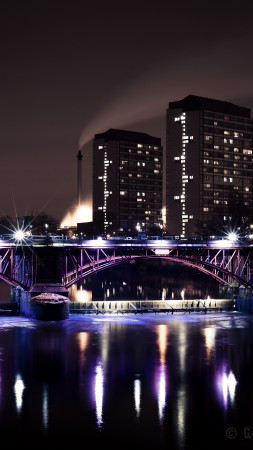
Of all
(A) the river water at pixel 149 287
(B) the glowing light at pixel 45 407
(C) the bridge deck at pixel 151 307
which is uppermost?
(A) the river water at pixel 149 287

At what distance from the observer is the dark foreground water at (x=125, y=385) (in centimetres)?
4262

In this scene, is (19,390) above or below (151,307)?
below

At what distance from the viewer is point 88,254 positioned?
10244 cm

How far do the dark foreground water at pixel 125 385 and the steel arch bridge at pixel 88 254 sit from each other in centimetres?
851

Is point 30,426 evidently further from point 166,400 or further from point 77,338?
point 77,338

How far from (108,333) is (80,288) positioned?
80.3 meters

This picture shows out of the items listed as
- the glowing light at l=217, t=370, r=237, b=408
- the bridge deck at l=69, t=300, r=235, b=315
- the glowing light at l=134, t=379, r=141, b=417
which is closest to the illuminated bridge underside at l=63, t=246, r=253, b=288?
the bridge deck at l=69, t=300, r=235, b=315

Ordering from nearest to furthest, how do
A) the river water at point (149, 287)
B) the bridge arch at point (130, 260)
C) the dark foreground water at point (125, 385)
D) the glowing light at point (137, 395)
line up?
the dark foreground water at point (125, 385) → the glowing light at point (137, 395) → the bridge arch at point (130, 260) → the river water at point (149, 287)

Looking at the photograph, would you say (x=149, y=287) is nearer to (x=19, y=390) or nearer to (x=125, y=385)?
(x=125, y=385)

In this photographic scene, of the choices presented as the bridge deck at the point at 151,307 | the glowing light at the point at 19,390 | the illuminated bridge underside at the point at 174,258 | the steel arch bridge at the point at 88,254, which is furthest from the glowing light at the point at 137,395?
the bridge deck at the point at 151,307

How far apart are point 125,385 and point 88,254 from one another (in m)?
48.1

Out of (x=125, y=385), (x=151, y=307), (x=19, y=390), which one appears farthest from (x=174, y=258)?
(x=19, y=390)

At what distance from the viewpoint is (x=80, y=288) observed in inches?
6363

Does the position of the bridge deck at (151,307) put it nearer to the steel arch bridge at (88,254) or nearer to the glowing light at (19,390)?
the steel arch bridge at (88,254)
